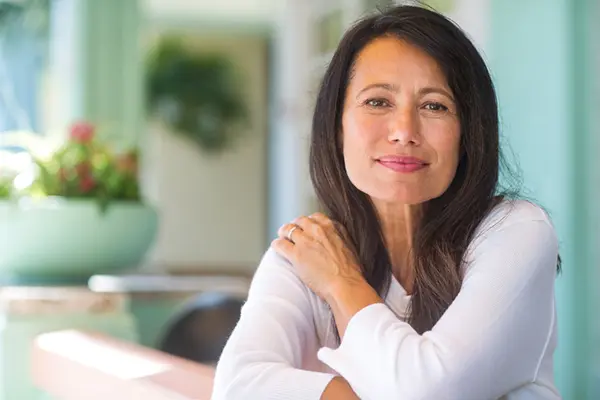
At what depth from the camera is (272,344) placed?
3.76 ft

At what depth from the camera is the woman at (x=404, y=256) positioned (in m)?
0.98

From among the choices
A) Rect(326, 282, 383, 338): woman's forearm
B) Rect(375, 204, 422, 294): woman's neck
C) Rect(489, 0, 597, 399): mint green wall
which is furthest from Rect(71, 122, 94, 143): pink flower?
Rect(326, 282, 383, 338): woman's forearm

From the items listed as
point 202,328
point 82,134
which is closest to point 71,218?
point 82,134

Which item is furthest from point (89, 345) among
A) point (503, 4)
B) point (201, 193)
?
point (201, 193)

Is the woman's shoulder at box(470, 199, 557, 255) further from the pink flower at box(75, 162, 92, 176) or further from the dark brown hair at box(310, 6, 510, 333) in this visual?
the pink flower at box(75, 162, 92, 176)

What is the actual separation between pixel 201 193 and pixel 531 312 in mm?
7678

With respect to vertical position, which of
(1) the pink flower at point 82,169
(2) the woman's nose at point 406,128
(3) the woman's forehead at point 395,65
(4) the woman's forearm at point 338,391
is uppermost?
(3) the woman's forehead at point 395,65

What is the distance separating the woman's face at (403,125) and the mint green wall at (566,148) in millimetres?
1213

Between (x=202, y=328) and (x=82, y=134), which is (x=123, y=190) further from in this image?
(x=202, y=328)

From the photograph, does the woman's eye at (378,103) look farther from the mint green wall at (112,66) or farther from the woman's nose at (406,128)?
the mint green wall at (112,66)

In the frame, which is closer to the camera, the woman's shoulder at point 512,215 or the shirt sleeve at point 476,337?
the shirt sleeve at point 476,337

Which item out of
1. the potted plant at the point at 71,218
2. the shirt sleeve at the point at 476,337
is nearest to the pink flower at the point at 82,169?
the potted plant at the point at 71,218

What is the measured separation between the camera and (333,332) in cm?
122

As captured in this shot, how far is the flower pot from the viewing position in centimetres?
205
